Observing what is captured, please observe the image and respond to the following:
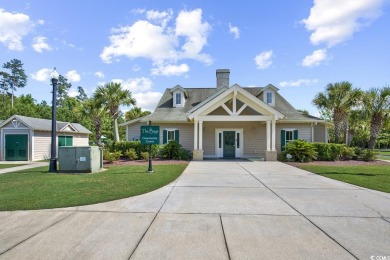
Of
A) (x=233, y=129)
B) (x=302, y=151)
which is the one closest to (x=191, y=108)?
(x=233, y=129)

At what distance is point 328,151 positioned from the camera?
53.6 ft

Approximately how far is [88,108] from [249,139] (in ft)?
54.7

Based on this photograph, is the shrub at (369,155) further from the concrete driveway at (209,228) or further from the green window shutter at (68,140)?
the green window shutter at (68,140)

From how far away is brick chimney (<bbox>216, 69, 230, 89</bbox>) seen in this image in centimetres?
2308

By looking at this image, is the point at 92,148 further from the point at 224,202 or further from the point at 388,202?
the point at 388,202

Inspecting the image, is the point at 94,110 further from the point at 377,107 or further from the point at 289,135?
the point at 377,107

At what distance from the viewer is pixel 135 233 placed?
4020 mm

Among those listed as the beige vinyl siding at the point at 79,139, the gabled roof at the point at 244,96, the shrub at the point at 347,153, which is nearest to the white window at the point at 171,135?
the gabled roof at the point at 244,96

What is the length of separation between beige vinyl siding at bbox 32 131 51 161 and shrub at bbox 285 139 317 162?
64.6 ft

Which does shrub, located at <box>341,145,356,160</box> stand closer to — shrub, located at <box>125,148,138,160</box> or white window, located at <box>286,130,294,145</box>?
white window, located at <box>286,130,294,145</box>

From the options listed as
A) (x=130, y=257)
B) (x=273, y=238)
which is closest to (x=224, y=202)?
(x=273, y=238)

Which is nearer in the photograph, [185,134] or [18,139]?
[18,139]

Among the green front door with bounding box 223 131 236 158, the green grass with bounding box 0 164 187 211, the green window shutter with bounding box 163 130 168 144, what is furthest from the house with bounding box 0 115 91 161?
the green front door with bounding box 223 131 236 158

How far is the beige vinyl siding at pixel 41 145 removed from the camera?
18.9 m
